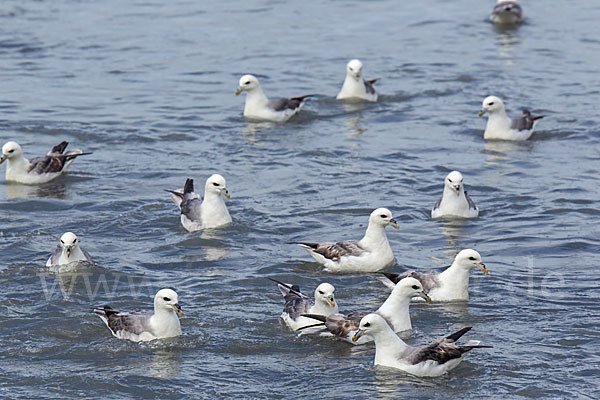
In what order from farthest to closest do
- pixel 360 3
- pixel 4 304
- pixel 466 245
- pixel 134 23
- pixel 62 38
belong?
pixel 360 3
pixel 134 23
pixel 62 38
pixel 466 245
pixel 4 304

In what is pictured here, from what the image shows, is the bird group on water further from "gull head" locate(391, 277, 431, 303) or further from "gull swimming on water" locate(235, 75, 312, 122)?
"gull swimming on water" locate(235, 75, 312, 122)

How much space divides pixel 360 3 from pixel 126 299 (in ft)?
69.1

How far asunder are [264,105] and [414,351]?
10881mm

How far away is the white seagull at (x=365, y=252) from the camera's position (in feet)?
43.9

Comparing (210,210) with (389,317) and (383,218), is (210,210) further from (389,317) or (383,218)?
(389,317)

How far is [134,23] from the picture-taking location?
1162 inches

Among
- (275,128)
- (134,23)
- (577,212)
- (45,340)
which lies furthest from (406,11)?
(45,340)

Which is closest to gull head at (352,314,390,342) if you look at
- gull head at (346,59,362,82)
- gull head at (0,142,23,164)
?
gull head at (0,142,23,164)

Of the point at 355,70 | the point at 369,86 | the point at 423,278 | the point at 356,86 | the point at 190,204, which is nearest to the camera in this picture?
the point at 423,278

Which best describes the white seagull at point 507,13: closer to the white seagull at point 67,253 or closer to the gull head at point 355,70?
the gull head at point 355,70

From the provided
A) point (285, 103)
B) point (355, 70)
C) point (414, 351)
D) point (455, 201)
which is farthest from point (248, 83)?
point (414, 351)

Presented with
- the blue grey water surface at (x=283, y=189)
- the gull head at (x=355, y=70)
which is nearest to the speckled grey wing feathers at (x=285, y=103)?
the blue grey water surface at (x=283, y=189)

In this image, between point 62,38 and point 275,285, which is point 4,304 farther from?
point 62,38

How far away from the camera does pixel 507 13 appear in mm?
28797
